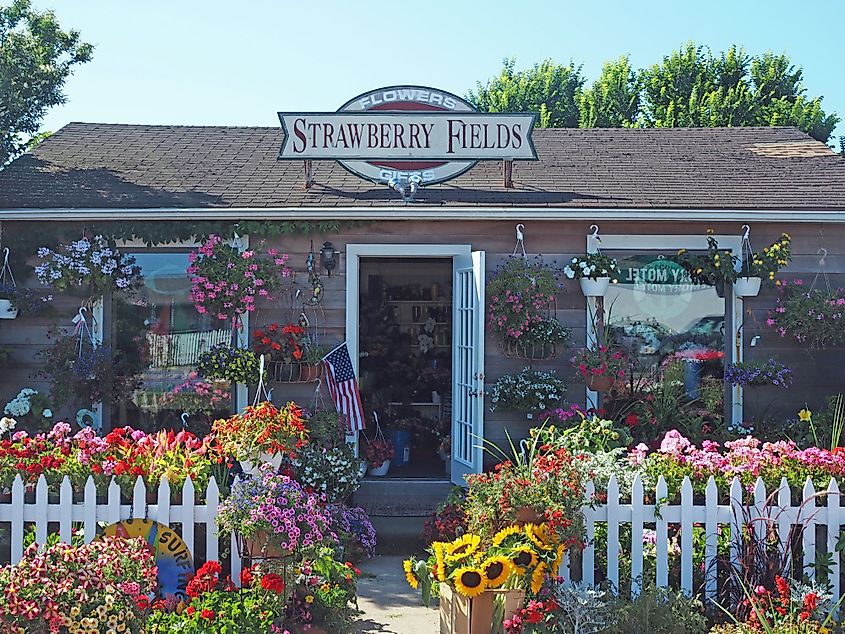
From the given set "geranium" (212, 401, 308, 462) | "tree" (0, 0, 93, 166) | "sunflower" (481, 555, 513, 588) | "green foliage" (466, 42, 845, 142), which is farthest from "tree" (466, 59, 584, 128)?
"sunflower" (481, 555, 513, 588)

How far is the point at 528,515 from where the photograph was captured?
494 centimetres

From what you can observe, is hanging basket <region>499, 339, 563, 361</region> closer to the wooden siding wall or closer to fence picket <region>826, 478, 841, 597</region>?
the wooden siding wall

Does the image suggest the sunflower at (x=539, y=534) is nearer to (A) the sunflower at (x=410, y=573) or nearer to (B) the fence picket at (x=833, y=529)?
(A) the sunflower at (x=410, y=573)

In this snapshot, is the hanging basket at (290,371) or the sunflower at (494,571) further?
the hanging basket at (290,371)

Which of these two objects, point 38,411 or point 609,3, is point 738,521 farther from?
point 609,3

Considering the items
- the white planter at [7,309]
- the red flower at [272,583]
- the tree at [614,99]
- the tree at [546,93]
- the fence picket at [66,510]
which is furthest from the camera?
the tree at [546,93]

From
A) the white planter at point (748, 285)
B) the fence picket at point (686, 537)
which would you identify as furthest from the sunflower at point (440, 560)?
the white planter at point (748, 285)

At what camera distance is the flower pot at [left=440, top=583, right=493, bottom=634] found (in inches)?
184

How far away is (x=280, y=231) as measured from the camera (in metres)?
8.45

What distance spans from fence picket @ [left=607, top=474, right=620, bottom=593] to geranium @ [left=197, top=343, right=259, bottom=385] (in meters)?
4.03

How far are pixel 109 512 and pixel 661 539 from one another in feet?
10.3

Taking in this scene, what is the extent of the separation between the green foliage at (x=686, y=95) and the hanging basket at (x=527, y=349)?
18.3 metres

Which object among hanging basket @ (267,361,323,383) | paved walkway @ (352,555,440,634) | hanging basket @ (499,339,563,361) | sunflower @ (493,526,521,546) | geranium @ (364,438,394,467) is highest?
hanging basket @ (499,339,563,361)

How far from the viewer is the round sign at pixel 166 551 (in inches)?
203
